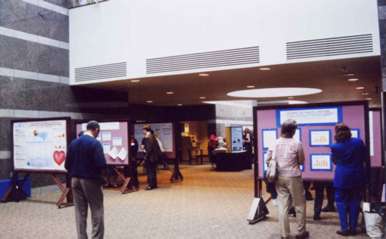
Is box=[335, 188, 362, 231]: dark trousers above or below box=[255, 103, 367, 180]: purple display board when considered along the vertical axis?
below

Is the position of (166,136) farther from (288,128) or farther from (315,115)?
(288,128)

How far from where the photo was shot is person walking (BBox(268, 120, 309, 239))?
5398 millimetres

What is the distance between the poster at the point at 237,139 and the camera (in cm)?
1744

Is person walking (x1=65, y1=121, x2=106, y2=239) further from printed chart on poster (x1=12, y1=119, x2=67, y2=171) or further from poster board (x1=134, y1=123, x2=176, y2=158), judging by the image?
poster board (x1=134, y1=123, x2=176, y2=158)

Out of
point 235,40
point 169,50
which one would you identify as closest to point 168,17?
point 169,50

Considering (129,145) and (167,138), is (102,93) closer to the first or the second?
(167,138)

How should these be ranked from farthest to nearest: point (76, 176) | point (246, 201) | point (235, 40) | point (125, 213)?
point (235, 40)
point (246, 201)
point (125, 213)
point (76, 176)

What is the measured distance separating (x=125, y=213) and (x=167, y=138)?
567cm

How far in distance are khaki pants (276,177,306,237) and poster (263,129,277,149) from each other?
1.37m

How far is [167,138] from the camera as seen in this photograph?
13.3 m

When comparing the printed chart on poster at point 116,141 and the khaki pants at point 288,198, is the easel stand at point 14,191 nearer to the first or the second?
the printed chart on poster at point 116,141

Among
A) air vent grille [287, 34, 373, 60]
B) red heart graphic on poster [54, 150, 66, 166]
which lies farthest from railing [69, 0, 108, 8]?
air vent grille [287, 34, 373, 60]

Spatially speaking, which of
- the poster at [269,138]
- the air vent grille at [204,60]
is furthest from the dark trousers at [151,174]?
the poster at [269,138]

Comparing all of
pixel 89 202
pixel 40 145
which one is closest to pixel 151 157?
pixel 40 145
